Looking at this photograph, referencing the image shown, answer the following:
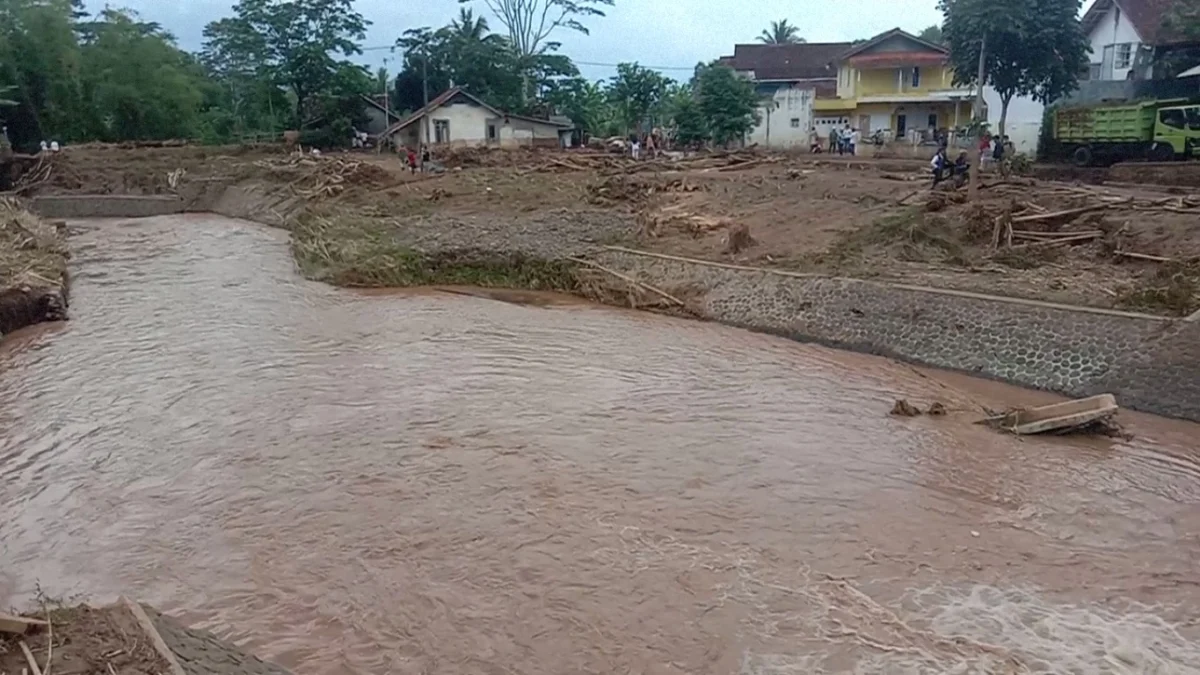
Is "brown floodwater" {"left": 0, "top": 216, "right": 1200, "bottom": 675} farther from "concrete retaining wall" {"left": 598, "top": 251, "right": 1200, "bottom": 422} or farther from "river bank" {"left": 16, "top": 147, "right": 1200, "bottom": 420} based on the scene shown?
"river bank" {"left": 16, "top": 147, "right": 1200, "bottom": 420}

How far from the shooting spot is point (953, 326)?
1562 cm

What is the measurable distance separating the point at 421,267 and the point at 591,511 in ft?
46.9

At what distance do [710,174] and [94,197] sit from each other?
960 inches

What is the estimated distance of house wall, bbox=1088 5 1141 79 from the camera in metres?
36.8

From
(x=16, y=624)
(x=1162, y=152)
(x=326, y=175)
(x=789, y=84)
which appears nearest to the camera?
(x=16, y=624)

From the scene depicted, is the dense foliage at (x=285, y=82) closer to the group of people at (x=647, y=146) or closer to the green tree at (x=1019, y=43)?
the group of people at (x=647, y=146)

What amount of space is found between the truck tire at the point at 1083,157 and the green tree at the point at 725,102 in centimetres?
1390

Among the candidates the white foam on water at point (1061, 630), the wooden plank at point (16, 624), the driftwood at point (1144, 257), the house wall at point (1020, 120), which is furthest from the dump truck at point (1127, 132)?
the wooden plank at point (16, 624)

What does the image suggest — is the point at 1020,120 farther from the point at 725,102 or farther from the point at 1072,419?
the point at 1072,419

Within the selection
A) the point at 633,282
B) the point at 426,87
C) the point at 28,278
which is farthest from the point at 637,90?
the point at 28,278

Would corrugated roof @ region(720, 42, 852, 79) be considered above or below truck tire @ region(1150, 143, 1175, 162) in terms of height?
above

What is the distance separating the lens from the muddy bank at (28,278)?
18.2 meters

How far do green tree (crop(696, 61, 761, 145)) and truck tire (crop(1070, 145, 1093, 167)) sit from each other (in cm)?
1390

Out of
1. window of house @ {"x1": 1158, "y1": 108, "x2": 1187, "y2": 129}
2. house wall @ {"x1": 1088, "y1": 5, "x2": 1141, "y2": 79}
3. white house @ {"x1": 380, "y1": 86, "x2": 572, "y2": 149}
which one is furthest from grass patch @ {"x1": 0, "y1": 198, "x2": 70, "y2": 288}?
house wall @ {"x1": 1088, "y1": 5, "x2": 1141, "y2": 79}
